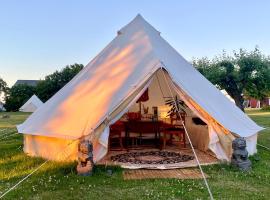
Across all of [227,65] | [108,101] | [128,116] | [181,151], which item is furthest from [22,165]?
[227,65]

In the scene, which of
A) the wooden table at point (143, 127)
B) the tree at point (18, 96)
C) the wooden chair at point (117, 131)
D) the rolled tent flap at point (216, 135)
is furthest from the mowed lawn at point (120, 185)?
the tree at point (18, 96)

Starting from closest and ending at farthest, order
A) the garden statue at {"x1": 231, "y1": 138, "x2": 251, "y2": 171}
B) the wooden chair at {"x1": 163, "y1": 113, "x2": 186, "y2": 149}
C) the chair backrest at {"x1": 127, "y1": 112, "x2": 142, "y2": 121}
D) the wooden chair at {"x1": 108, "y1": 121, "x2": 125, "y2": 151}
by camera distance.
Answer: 1. the garden statue at {"x1": 231, "y1": 138, "x2": 251, "y2": 171}
2. the wooden chair at {"x1": 108, "y1": 121, "x2": 125, "y2": 151}
3. the wooden chair at {"x1": 163, "y1": 113, "x2": 186, "y2": 149}
4. the chair backrest at {"x1": 127, "y1": 112, "x2": 142, "y2": 121}

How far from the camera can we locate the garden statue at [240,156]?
6.75 m

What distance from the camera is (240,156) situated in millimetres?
6793

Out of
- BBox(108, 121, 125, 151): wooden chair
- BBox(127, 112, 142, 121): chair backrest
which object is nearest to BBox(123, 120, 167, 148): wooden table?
BBox(108, 121, 125, 151): wooden chair

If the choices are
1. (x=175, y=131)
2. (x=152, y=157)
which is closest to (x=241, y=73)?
(x=175, y=131)

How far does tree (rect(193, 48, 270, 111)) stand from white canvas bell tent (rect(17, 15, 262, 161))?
9978 millimetres

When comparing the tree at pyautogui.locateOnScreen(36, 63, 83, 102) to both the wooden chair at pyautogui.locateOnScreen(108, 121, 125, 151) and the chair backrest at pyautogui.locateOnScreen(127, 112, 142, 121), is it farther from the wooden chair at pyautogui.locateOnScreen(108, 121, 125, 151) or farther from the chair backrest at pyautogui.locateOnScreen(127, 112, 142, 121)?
the wooden chair at pyautogui.locateOnScreen(108, 121, 125, 151)

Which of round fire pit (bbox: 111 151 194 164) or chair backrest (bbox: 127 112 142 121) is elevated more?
chair backrest (bbox: 127 112 142 121)

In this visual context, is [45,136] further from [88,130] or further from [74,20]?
[74,20]

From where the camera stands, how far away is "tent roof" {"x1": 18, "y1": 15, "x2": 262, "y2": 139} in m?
7.21

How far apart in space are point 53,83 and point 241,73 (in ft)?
86.4

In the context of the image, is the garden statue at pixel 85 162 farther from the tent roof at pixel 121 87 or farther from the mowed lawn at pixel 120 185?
the tent roof at pixel 121 87

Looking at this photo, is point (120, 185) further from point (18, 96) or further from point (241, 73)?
point (18, 96)
